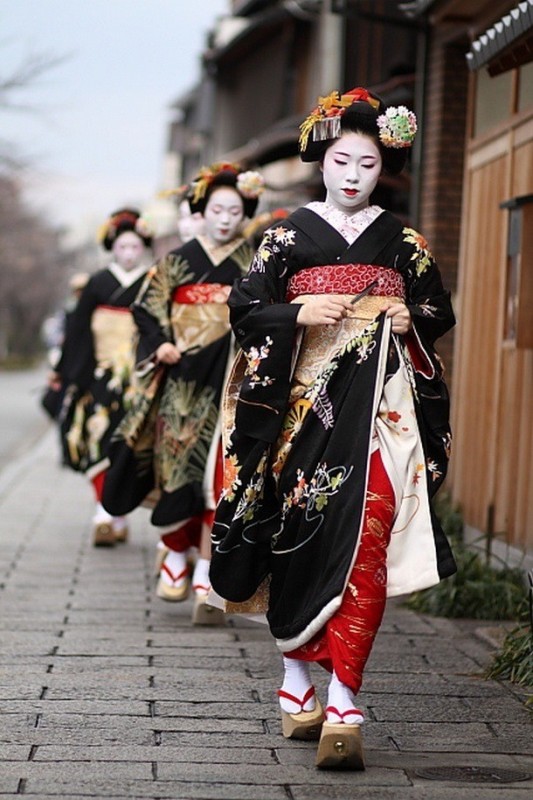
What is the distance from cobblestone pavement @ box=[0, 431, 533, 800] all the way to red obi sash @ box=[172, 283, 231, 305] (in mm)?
1585

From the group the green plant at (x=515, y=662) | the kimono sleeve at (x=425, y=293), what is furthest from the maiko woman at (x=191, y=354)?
the kimono sleeve at (x=425, y=293)

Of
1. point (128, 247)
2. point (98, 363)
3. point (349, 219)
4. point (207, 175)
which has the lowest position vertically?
point (98, 363)

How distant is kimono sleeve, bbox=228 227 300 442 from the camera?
506 centimetres

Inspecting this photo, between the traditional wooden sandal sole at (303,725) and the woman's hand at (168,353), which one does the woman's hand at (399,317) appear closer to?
the traditional wooden sandal sole at (303,725)

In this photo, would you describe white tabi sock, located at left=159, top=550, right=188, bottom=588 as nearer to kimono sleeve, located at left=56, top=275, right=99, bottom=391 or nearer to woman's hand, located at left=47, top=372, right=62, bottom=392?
kimono sleeve, located at left=56, top=275, right=99, bottom=391

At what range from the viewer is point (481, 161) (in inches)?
367

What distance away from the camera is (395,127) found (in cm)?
514

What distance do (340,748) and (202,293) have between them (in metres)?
3.75

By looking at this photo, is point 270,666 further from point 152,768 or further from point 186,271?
point 186,271

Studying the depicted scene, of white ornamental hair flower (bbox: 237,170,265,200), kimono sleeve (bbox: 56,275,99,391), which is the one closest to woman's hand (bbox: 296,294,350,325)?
white ornamental hair flower (bbox: 237,170,265,200)

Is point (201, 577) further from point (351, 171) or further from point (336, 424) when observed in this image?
point (351, 171)

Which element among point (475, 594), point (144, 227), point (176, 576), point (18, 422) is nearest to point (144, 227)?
point (144, 227)

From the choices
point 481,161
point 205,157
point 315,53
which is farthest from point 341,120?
point 205,157

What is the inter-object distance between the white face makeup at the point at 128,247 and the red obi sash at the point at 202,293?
A: 2.61m
